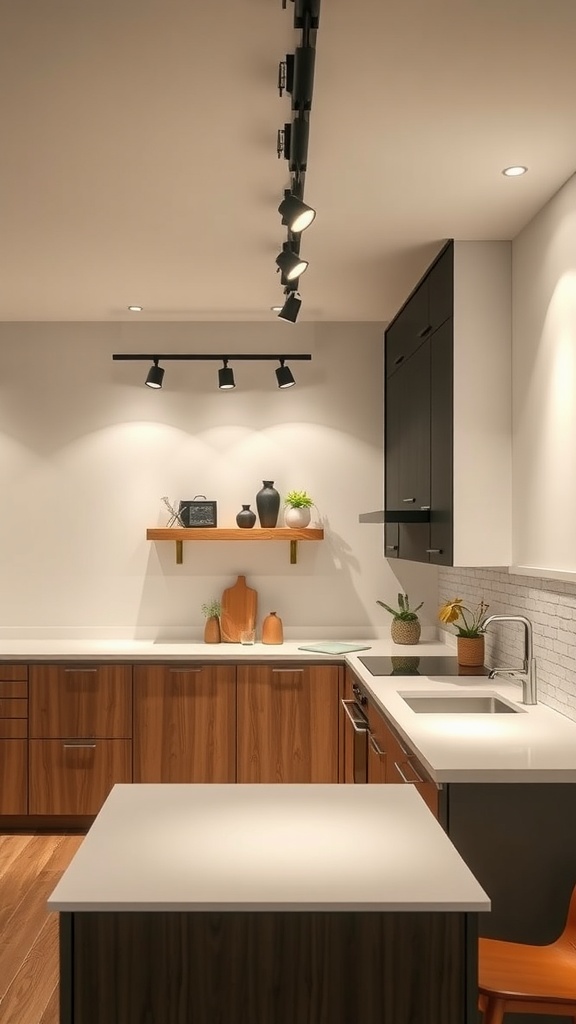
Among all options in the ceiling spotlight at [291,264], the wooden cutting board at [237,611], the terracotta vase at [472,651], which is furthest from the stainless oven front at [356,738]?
the ceiling spotlight at [291,264]

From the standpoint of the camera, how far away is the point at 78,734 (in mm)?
4512

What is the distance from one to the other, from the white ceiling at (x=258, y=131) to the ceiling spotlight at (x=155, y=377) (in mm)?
910

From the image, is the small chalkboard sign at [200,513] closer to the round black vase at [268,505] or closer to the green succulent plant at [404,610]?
the round black vase at [268,505]

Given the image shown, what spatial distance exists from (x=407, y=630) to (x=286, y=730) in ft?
2.85

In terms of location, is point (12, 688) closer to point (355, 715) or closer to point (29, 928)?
point (29, 928)

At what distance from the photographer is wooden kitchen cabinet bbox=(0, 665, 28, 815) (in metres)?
4.52

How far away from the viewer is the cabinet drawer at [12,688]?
4.51 meters

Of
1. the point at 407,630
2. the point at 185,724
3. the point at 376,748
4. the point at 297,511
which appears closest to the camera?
the point at 376,748

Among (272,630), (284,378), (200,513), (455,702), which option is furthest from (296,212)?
(272,630)

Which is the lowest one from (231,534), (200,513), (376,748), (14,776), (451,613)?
(14,776)

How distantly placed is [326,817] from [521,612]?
200cm

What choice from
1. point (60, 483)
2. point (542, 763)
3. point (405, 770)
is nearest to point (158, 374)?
point (60, 483)

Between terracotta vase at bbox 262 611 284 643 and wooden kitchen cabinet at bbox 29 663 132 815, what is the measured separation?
0.80 metres

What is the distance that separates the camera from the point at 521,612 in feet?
12.0
